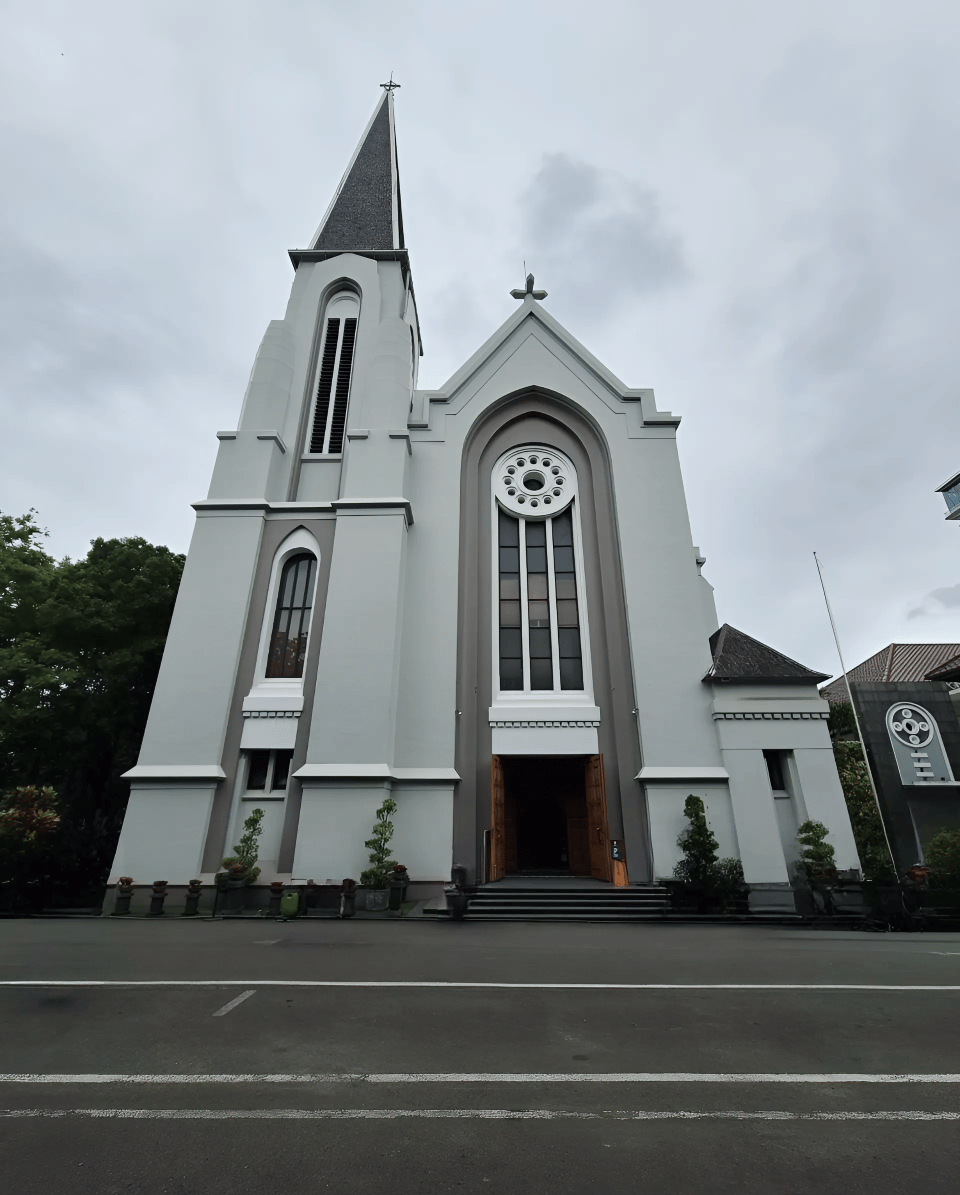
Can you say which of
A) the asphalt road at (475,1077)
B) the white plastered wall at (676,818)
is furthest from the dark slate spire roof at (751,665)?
the asphalt road at (475,1077)

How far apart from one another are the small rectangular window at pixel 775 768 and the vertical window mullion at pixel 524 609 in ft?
23.2

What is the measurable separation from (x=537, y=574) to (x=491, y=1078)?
15.9 meters

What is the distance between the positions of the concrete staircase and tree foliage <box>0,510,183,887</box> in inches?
458

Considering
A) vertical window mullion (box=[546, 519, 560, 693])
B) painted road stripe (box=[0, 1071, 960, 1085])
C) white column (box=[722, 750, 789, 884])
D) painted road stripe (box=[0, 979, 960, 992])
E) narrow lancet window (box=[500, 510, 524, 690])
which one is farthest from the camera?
narrow lancet window (box=[500, 510, 524, 690])

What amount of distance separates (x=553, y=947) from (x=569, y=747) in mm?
7673

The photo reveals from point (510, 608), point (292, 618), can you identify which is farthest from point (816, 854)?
point (292, 618)

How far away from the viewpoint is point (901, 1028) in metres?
5.45

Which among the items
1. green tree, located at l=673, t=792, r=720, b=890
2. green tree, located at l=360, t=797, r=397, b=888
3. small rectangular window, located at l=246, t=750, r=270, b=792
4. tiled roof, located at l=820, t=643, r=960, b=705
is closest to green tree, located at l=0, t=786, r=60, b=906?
small rectangular window, located at l=246, t=750, r=270, b=792

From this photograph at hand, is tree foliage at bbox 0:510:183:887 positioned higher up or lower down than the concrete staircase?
higher up

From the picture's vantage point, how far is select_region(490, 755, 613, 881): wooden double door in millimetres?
16734

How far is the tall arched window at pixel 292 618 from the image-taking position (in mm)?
17266

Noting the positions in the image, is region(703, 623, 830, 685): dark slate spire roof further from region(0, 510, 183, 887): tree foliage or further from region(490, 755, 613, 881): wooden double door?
region(0, 510, 183, 887): tree foliage

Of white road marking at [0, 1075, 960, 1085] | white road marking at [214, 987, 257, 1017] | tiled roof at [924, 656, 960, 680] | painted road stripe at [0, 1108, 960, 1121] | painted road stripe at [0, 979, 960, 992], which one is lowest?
painted road stripe at [0, 1108, 960, 1121]

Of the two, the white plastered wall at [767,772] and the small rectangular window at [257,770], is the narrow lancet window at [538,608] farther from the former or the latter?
the small rectangular window at [257,770]
